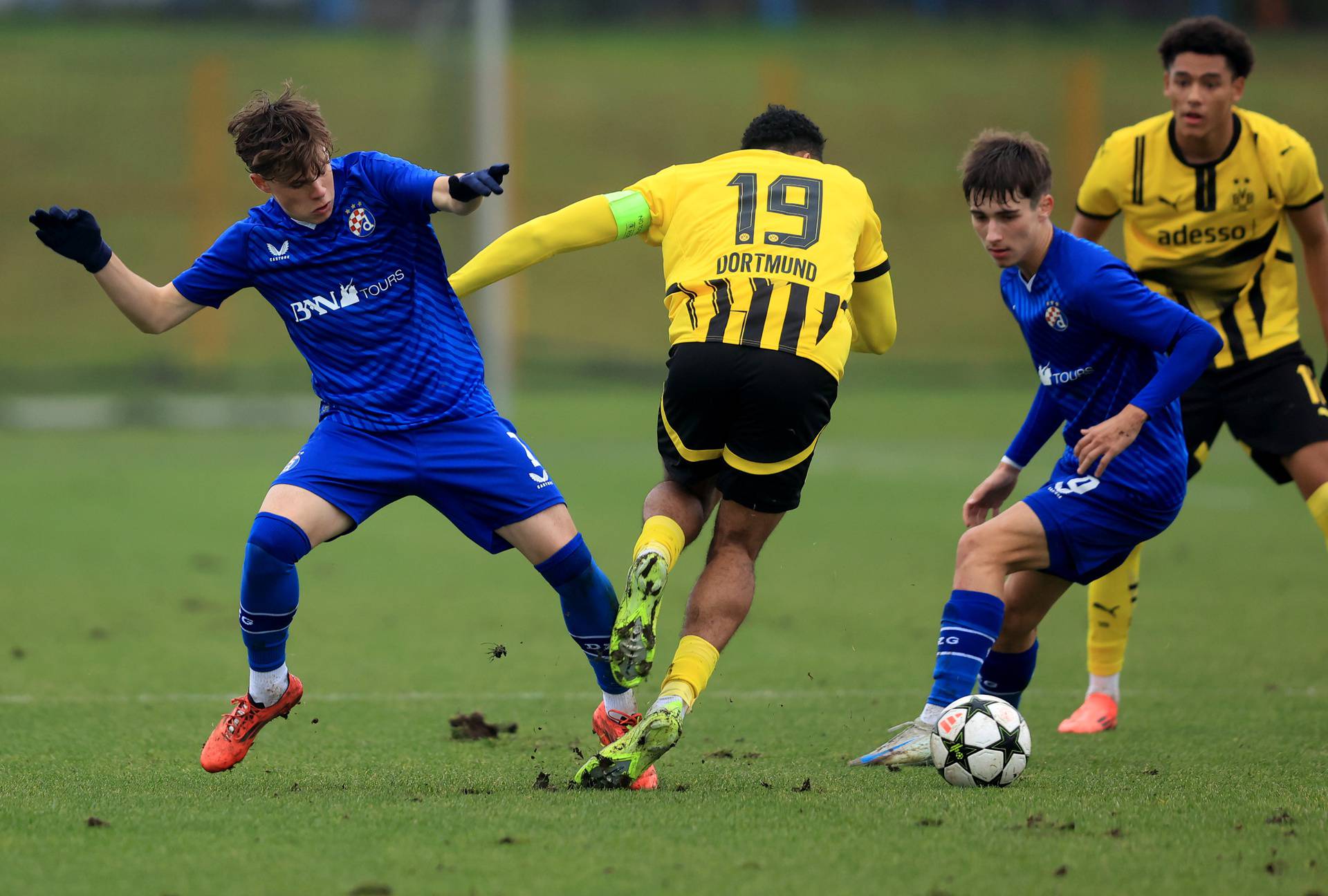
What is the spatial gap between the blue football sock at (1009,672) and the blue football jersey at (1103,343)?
0.74 metres

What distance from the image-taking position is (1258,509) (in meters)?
12.2

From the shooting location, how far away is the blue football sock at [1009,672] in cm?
551

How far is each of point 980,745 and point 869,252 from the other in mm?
1519

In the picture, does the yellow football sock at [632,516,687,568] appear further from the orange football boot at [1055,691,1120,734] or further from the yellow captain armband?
the orange football boot at [1055,691,1120,734]

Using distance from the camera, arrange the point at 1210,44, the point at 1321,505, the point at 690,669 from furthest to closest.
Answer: the point at 1210,44
the point at 1321,505
the point at 690,669

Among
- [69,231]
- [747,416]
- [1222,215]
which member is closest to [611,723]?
[747,416]

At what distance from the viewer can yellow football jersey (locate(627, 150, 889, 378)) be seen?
15.6 feet

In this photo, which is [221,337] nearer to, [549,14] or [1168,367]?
[549,14]

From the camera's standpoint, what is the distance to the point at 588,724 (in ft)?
19.7

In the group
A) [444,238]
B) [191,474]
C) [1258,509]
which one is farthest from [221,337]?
[1258,509]

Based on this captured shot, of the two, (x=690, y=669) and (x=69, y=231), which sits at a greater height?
(x=69, y=231)

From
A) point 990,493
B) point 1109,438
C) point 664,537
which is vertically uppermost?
point 1109,438

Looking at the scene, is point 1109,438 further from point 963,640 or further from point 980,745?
point 980,745

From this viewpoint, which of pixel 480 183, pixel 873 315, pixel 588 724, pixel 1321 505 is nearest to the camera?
pixel 480 183
